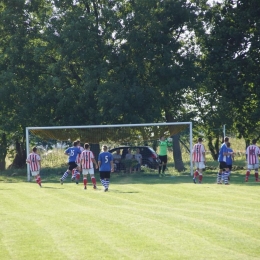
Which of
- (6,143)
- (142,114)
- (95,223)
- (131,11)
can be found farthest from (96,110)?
(95,223)

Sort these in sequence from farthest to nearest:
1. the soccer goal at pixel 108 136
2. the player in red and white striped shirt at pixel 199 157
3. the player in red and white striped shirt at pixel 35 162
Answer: the soccer goal at pixel 108 136
the player in red and white striped shirt at pixel 35 162
the player in red and white striped shirt at pixel 199 157

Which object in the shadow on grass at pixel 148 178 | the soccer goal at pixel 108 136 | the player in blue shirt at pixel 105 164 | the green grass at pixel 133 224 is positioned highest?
the soccer goal at pixel 108 136

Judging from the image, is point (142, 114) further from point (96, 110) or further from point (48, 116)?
point (48, 116)

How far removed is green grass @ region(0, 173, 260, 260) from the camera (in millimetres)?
12438

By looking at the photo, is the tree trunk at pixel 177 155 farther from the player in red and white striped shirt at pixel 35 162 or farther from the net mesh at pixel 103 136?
the player in red and white striped shirt at pixel 35 162

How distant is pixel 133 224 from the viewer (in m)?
15.7

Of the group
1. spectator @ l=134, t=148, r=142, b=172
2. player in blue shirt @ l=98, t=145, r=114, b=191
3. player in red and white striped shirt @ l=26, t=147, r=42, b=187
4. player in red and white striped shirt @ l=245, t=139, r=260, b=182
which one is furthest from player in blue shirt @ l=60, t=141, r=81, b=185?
player in red and white striped shirt @ l=245, t=139, r=260, b=182

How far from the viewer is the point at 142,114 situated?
39281 mm

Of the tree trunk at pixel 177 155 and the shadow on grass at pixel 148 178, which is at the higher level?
the tree trunk at pixel 177 155

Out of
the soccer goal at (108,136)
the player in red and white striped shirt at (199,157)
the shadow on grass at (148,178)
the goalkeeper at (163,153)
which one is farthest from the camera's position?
the soccer goal at (108,136)

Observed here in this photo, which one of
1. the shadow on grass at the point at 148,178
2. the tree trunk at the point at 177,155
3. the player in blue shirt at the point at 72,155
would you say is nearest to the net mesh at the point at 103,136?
the shadow on grass at the point at 148,178

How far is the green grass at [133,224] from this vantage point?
1244cm

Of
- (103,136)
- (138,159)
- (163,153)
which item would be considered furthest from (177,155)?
(163,153)

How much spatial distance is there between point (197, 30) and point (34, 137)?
11.0 metres
